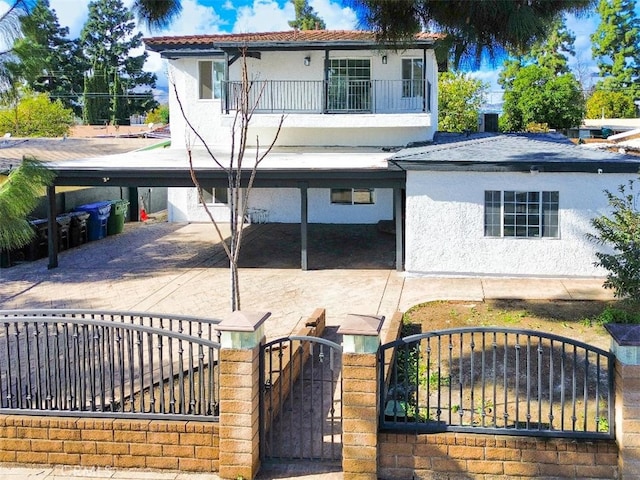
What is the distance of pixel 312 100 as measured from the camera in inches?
854

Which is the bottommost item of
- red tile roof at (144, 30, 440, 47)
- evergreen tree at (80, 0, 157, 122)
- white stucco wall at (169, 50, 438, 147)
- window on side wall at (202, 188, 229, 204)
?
window on side wall at (202, 188, 229, 204)

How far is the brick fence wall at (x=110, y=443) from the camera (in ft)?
22.2

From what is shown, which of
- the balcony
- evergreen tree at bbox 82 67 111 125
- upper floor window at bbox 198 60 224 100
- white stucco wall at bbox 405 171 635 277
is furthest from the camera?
evergreen tree at bbox 82 67 111 125

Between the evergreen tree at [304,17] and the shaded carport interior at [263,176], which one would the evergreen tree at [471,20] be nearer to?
the shaded carport interior at [263,176]

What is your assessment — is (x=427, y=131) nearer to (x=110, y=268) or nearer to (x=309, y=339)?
(x=110, y=268)

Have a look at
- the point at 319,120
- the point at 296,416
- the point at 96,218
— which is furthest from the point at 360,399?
the point at 96,218

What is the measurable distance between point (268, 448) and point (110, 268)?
38.0 feet

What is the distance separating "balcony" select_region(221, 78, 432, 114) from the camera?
69.4 feet

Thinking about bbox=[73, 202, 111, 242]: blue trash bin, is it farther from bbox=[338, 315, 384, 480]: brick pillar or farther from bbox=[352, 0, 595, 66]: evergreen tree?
bbox=[338, 315, 384, 480]: brick pillar

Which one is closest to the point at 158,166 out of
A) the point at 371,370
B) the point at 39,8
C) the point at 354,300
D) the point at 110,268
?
the point at 110,268

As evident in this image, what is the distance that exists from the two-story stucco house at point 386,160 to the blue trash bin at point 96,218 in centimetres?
296

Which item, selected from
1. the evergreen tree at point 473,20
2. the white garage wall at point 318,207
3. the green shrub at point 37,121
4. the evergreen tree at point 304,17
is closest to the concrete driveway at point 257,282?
the white garage wall at point 318,207

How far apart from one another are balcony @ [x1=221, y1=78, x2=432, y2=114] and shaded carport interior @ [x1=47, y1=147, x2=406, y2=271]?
3.20m

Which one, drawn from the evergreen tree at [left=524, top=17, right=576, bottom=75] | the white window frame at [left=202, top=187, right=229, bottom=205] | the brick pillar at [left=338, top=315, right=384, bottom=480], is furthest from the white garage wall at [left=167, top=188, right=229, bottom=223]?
the evergreen tree at [left=524, top=17, right=576, bottom=75]
